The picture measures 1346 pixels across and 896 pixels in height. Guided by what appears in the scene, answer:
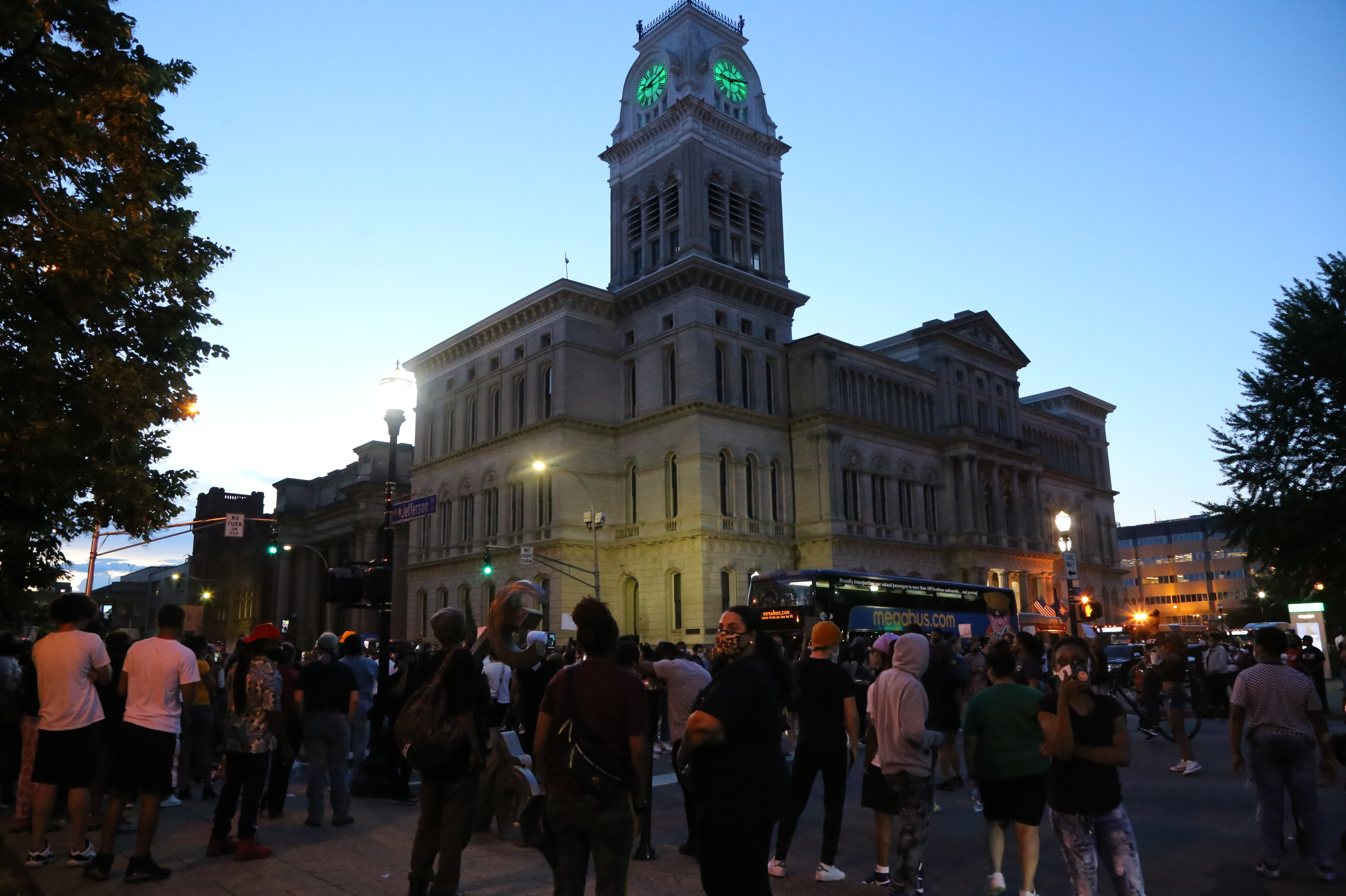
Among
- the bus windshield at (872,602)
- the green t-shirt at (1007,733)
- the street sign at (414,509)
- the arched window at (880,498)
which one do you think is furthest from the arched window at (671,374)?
the green t-shirt at (1007,733)

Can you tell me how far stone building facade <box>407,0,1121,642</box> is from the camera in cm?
4638

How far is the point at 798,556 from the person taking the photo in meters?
48.7

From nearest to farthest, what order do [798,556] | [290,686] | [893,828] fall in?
[893,828] → [290,686] → [798,556]

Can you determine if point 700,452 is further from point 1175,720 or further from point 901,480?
point 1175,720

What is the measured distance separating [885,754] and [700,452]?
3732 centimetres

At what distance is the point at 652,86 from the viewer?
5600cm

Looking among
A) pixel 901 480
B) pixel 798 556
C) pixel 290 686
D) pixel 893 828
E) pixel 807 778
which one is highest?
pixel 901 480

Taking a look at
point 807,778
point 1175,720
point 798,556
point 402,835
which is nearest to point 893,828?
point 807,778

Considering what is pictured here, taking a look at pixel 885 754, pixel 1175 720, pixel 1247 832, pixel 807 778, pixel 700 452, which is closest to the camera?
pixel 885 754

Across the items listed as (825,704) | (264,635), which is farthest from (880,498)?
(264,635)

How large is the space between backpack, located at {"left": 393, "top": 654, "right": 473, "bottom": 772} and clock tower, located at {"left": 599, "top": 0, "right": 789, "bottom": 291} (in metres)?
45.0

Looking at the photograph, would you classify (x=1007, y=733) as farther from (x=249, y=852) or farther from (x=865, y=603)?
(x=865, y=603)

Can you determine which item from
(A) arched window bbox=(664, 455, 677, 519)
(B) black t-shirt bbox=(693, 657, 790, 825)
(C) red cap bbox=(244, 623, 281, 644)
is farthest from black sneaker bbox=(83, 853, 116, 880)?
(A) arched window bbox=(664, 455, 677, 519)

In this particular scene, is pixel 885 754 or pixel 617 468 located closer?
pixel 885 754
